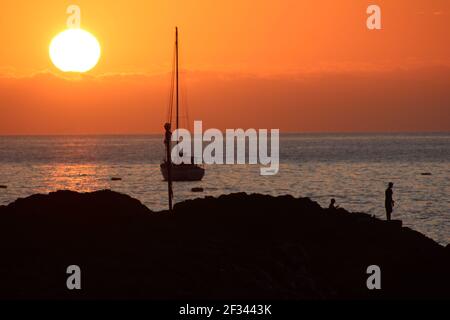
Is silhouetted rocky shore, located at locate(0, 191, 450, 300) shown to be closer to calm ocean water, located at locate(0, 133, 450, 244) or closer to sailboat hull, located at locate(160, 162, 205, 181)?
calm ocean water, located at locate(0, 133, 450, 244)

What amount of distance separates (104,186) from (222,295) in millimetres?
84165

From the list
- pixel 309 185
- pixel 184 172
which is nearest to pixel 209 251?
pixel 184 172

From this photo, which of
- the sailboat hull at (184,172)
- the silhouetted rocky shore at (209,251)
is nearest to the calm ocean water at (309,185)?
the sailboat hull at (184,172)

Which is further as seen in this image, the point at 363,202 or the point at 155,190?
the point at 155,190

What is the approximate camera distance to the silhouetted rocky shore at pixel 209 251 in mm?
23953

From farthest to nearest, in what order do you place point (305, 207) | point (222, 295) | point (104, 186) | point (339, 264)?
point (104, 186) → point (305, 207) → point (339, 264) → point (222, 295)

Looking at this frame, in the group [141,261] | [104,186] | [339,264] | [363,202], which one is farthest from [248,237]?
[104,186]

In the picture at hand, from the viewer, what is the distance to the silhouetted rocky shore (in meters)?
24.0

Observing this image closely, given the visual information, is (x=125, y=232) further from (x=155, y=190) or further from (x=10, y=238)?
(x=155, y=190)

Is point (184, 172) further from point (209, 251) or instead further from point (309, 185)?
point (209, 251)

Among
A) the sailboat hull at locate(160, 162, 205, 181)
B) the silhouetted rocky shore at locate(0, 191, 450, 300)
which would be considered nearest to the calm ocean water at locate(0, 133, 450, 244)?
the sailboat hull at locate(160, 162, 205, 181)

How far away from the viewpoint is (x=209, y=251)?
1029 inches

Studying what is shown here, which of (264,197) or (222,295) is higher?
(264,197)
